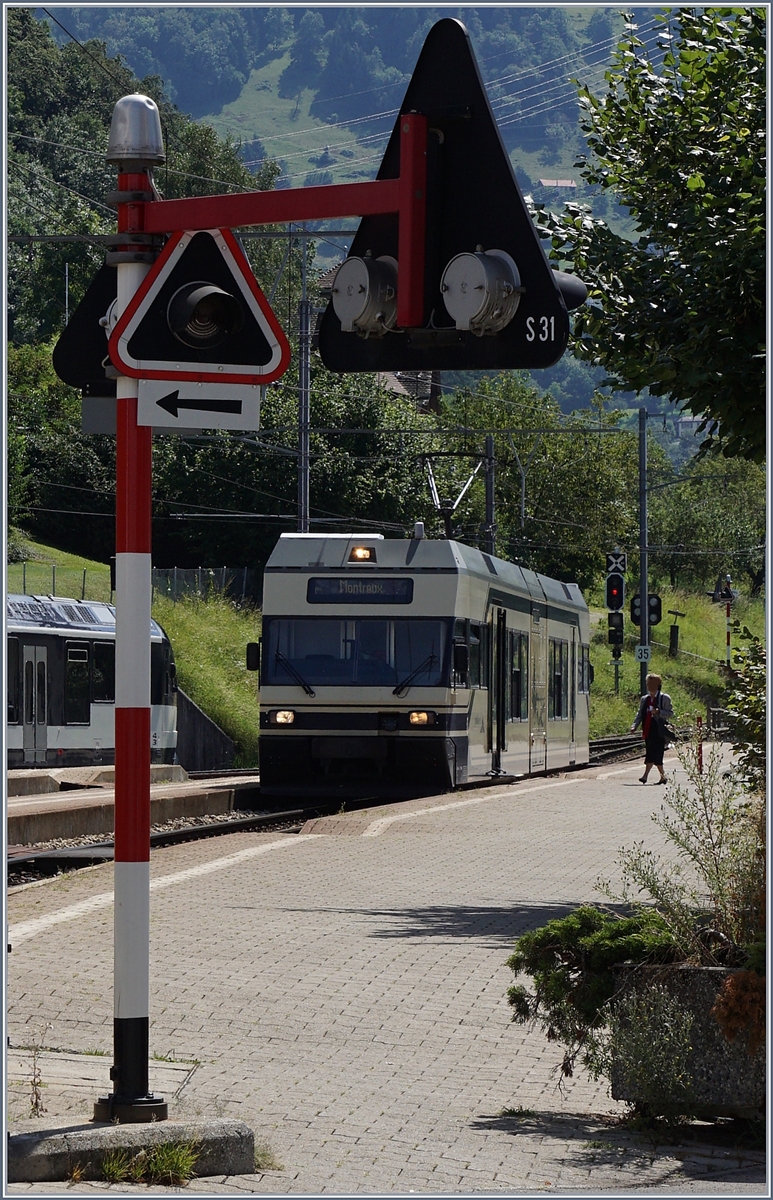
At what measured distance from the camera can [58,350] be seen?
6.40m

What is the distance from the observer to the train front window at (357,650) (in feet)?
72.9

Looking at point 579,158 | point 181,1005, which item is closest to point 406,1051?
point 181,1005

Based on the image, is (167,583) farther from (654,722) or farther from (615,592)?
(654,722)

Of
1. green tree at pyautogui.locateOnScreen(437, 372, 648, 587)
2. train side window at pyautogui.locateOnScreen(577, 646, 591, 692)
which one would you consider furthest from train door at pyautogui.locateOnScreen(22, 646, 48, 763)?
green tree at pyautogui.locateOnScreen(437, 372, 648, 587)

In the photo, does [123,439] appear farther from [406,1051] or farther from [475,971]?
[475,971]

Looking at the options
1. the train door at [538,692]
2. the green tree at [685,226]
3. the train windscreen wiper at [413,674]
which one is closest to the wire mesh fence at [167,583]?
the train door at [538,692]

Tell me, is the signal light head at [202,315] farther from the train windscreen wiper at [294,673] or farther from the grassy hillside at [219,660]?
the grassy hillside at [219,660]

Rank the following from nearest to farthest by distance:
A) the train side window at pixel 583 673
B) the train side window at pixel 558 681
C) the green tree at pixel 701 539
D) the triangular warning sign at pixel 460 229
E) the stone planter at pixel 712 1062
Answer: the triangular warning sign at pixel 460 229, the stone planter at pixel 712 1062, the train side window at pixel 558 681, the train side window at pixel 583 673, the green tree at pixel 701 539

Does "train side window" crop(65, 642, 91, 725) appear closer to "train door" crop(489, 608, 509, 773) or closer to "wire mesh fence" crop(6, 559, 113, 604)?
"train door" crop(489, 608, 509, 773)

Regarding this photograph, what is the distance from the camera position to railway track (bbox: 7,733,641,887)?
15125 millimetres

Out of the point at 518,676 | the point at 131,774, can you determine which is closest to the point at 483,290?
the point at 131,774

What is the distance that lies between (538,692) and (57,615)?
31.7ft

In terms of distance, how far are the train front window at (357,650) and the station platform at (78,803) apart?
186cm

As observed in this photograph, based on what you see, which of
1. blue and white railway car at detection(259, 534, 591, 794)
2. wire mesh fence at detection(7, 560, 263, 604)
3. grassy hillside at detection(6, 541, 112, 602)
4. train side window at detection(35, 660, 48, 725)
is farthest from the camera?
grassy hillside at detection(6, 541, 112, 602)
